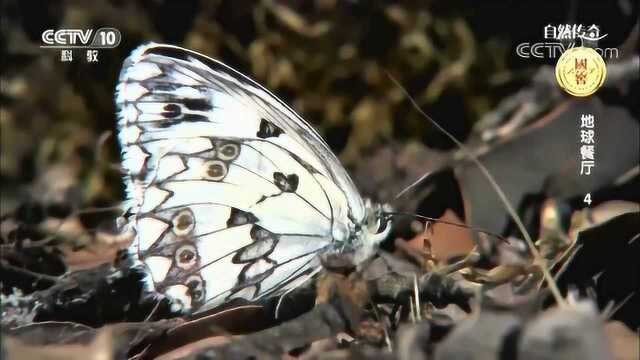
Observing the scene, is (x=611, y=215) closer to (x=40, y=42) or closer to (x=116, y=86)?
(x=116, y=86)

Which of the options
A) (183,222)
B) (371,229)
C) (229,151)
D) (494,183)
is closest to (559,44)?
(494,183)

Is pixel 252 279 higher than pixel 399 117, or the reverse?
pixel 399 117

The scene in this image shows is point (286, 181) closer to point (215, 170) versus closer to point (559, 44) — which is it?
point (215, 170)

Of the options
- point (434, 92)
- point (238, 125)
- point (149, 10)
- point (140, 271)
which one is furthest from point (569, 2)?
point (140, 271)

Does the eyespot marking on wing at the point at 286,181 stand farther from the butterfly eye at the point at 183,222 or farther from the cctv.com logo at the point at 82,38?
the cctv.com logo at the point at 82,38

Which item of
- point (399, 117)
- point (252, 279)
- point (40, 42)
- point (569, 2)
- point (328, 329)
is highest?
point (40, 42)

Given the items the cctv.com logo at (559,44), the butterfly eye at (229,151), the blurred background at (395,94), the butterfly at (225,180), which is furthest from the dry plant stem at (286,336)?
the cctv.com logo at (559,44)
